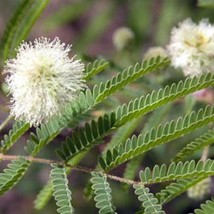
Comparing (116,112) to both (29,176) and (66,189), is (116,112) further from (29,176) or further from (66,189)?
(29,176)

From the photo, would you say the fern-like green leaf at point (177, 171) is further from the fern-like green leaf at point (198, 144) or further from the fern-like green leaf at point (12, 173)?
the fern-like green leaf at point (12, 173)

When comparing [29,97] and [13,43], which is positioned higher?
[13,43]

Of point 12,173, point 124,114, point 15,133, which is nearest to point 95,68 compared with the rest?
point 124,114

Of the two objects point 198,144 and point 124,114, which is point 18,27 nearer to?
point 124,114

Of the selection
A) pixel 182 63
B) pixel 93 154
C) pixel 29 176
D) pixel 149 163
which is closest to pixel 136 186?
pixel 182 63

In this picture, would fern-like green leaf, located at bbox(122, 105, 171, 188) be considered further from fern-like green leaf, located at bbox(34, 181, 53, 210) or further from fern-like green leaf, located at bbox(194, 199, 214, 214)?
fern-like green leaf, located at bbox(194, 199, 214, 214)

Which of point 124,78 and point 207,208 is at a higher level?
point 124,78

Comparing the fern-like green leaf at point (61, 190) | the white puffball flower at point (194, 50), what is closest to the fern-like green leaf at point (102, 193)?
the fern-like green leaf at point (61, 190)

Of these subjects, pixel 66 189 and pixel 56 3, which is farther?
pixel 56 3
